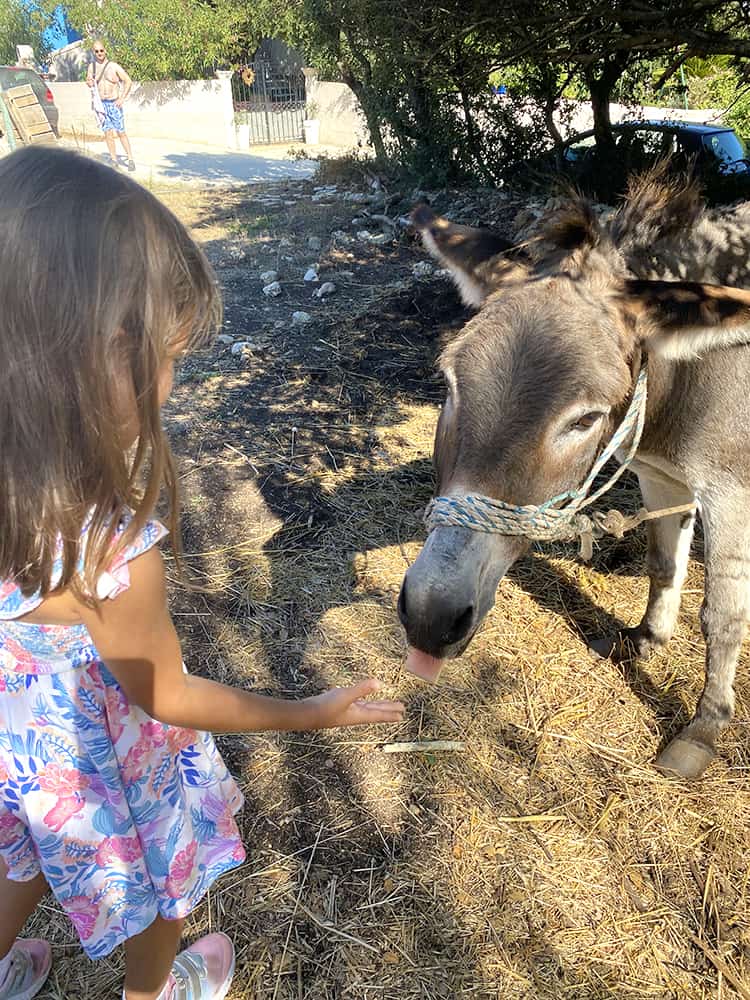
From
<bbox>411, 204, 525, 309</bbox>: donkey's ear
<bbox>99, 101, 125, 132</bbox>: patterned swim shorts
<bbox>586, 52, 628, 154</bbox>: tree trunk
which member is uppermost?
<bbox>99, 101, 125, 132</bbox>: patterned swim shorts

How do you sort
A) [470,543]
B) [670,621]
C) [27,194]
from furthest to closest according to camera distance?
[670,621]
[470,543]
[27,194]

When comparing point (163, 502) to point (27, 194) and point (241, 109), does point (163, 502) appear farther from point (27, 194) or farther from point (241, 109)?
point (241, 109)

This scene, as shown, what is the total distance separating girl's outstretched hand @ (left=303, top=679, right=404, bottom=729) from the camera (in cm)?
146

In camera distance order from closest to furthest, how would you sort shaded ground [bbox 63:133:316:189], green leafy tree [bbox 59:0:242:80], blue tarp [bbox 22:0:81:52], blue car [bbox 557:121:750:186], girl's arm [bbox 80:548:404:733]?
1. girl's arm [bbox 80:548:404:733]
2. blue car [bbox 557:121:750:186]
3. shaded ground [bbox 63:133:316:189]
4. green leafy tree [bbox 59:0:242:80]
5. blue tarp [bbox 22:0:81:52]

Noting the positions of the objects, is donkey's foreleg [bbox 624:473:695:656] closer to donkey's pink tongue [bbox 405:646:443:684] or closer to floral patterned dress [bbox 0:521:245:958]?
donkey's pink tongue [bbox 405:646:443:684]

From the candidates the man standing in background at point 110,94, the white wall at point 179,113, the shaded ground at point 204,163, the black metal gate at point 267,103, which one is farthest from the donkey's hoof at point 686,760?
the white wall at point 179,113

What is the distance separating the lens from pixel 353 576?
3531 mm

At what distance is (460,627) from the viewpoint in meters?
1.74

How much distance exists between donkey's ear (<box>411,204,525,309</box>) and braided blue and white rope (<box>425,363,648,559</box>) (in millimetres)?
602

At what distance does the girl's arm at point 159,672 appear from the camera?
45.1 inches

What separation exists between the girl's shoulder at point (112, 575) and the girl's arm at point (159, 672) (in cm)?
1

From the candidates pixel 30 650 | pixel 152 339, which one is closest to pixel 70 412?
pixel 152 339

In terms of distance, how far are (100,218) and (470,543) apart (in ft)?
3.84

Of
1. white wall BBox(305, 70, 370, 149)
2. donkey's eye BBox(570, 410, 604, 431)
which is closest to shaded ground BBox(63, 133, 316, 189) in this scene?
white wall BBox(305, 70, 370, 149)
